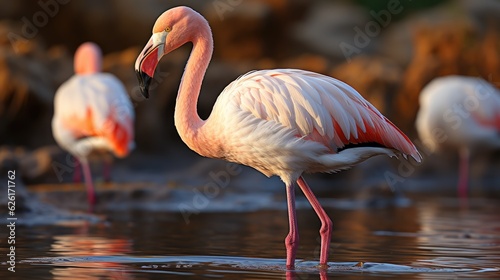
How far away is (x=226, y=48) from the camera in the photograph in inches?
662

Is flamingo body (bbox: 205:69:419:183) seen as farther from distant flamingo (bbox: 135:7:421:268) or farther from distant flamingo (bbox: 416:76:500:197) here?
distant flamingo (bbox: 416:76:500:197)

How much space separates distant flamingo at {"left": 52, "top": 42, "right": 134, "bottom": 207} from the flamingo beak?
13.0 feet

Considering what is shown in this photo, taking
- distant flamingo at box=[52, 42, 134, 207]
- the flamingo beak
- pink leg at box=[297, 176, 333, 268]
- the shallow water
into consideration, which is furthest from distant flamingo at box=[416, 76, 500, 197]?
the flamingo beak

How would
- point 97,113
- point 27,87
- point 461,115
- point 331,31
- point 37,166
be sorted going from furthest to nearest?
point 331,31 < point 461,115 < point 27,87 < point 37,166 < point 97,113

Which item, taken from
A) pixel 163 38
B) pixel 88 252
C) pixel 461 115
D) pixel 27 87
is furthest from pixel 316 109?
pixel 461 115

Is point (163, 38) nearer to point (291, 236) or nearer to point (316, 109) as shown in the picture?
point (316, 109)

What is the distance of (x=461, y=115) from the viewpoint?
514 inches

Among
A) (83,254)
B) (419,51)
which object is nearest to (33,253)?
(83,254)

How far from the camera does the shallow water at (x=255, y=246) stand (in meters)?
5.21

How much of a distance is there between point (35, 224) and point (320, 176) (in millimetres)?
6228

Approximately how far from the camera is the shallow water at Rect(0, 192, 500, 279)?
5211 millimetres

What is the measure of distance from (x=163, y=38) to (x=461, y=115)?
784cm

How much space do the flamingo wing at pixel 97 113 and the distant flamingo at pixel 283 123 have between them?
4112 mm

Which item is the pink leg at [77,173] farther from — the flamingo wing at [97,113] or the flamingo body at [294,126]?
the flamingo body at [294,126]
